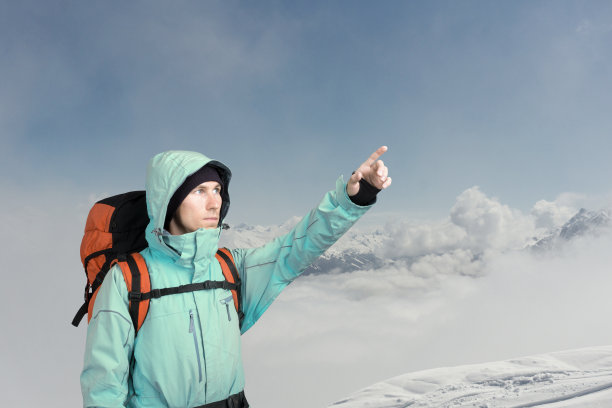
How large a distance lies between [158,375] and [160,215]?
25.5 inches

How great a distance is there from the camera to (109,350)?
5.96ft


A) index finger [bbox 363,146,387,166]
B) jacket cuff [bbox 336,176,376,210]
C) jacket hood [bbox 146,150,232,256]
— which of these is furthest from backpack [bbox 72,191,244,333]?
index finger [bbox 363,146,387,166]

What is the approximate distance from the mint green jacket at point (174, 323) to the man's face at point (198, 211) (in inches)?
3.4

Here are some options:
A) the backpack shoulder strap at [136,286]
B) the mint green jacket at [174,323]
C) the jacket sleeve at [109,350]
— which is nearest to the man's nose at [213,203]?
the mint green jacket at [174,323]

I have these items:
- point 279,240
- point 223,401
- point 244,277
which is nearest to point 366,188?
point 279,240

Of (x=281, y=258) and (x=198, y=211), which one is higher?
(x=198, y=211)

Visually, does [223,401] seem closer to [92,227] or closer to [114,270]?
[114,270]

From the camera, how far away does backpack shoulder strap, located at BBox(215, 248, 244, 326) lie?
2170 millimetres

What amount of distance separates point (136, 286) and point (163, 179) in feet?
1.51

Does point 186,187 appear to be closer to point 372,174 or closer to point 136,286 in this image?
point 136,286

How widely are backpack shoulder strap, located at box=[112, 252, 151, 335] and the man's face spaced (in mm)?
239

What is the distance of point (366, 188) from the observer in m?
2.01

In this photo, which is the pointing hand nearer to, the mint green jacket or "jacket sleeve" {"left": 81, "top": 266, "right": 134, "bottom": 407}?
the mint green jacket

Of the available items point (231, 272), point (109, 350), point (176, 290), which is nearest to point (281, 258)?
point (231, 272)
